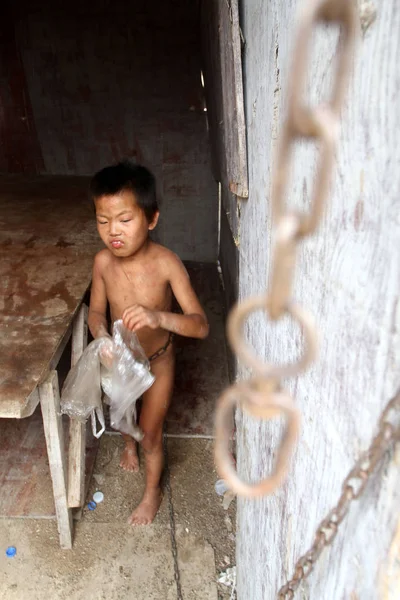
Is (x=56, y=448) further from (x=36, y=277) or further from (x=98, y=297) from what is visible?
(x=36, y=277)

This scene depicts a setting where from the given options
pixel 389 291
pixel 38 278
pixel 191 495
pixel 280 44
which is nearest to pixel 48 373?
pixel 38 278

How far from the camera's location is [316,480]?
767 millimetres

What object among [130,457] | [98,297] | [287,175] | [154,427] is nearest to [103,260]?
[98,297]

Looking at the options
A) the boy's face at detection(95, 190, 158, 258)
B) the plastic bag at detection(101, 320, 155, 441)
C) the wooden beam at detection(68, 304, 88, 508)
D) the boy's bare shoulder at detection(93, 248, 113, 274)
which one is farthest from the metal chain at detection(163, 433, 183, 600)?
the boy's face at detection(95, 190, 158, 258)

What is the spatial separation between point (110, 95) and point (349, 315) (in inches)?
182

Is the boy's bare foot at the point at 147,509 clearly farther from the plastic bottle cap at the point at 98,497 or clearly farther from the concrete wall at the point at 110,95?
the concrete wall at the point at 110,95

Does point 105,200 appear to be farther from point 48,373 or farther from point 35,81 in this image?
point 35,81

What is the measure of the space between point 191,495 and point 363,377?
6.80 feet

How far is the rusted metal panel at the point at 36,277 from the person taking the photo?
162cm

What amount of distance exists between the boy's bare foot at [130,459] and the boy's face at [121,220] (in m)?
1.22

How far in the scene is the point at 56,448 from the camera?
1881 millimetres

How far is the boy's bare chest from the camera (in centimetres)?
205

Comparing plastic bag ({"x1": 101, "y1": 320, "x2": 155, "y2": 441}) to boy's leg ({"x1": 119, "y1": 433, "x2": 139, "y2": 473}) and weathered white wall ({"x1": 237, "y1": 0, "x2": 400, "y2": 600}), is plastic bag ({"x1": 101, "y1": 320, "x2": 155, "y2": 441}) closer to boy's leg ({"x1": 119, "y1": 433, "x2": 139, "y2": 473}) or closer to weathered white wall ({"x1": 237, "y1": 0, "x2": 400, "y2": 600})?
boy's leg ({"x1": 119, "y1": 433, "x2": 139, "y2": 473})

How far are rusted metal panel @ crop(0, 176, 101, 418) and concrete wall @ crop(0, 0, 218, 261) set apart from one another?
0.87 m
